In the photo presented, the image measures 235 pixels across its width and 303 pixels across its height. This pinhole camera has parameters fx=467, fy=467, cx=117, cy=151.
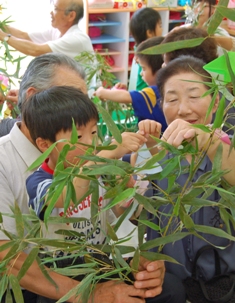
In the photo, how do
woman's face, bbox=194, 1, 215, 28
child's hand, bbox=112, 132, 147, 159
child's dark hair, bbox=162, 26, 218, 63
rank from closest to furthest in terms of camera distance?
child's hand, bbox=112, 132, 147, 159
child's dark hair, bbox=162, 26, 218, 63
woman's face, bbox=194, 1, 215, 28

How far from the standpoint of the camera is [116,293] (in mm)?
1177

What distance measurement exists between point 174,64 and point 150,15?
75.0 inches

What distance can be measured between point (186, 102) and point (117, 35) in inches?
152

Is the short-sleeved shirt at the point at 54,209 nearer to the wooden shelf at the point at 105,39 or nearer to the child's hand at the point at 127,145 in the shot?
the child's hand at the point at 127,145

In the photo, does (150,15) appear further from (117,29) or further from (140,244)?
(140,244)

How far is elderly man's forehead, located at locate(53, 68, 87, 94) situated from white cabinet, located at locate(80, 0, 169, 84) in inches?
132

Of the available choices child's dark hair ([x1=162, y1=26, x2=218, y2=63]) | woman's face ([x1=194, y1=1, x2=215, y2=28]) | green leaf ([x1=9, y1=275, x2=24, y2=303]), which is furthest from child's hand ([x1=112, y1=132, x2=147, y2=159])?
woman's face ([x1=194, y1=1, x2=215, y2=28])

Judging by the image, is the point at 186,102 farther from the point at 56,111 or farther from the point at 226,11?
the point at 226,11

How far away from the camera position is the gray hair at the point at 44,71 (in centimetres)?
161

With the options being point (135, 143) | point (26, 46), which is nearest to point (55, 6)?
point (26, 46)

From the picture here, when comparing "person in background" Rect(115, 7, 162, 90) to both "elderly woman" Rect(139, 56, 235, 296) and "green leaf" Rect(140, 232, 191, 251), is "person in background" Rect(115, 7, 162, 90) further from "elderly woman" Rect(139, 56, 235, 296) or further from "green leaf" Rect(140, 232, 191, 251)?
"green leaf" Rect(140, 232, 191, 251)

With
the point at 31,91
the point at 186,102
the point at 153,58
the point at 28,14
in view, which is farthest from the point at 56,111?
the point at 28,14

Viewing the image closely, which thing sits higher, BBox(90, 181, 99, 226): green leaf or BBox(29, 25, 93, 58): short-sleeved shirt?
BBox(90, 181, 99, 226): green leaf

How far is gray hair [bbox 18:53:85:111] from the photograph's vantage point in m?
1.61
